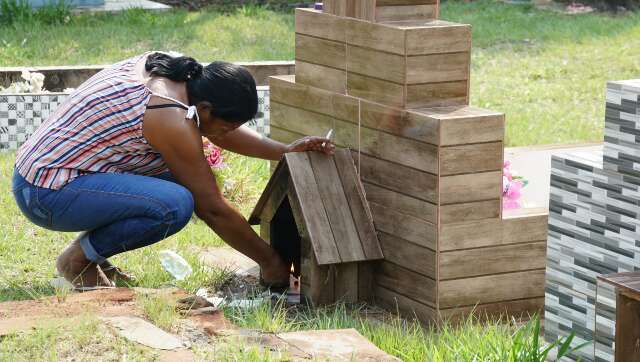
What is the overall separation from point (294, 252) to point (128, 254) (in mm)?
810

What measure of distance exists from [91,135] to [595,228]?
6.76 ft

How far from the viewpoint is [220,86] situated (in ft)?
14.3

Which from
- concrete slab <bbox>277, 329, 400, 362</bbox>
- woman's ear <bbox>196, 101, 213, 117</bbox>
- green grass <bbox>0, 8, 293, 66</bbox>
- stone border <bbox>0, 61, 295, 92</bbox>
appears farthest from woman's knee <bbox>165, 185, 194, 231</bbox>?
green grass <bbox>0, 8, 293, 66</bbox>

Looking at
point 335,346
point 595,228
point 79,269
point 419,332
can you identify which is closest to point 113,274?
point 79,269

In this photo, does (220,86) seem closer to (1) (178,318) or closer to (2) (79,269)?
(2) (79,269)

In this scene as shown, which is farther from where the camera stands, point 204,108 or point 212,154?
point 212,154

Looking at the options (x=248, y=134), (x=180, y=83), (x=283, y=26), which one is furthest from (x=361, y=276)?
(x=283, y=26)

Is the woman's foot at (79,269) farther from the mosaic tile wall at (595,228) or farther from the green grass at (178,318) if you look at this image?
the mosaic tile wall at (595,228)

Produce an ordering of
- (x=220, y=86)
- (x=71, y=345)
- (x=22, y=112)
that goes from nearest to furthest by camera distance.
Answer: (x=71, y=345) → (x=220, y=86) → (x=22, y=112)

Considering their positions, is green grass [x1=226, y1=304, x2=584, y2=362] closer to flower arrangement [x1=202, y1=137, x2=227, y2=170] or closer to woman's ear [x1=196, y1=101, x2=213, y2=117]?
woman's ear [x1=196, y1=101, x2=213, y2=117]

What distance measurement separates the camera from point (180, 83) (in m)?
4.47

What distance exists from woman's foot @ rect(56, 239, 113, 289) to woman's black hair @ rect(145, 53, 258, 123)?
0.81m

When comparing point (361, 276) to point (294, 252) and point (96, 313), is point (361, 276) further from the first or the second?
point (96, 313)

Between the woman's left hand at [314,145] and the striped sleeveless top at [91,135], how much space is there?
2.14ft
